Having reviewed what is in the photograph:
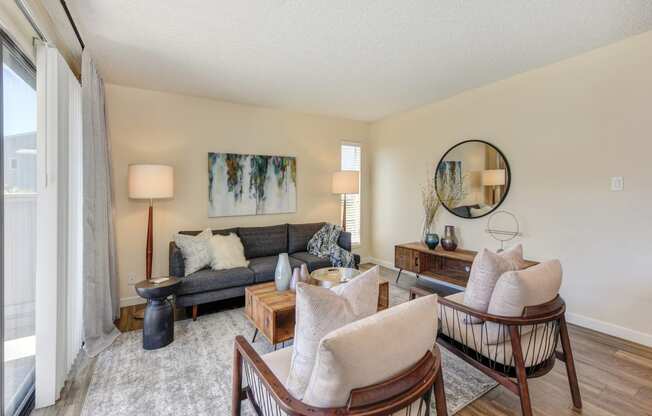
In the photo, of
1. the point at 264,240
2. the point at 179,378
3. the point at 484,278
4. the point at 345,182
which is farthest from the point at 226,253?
the point at 484,278

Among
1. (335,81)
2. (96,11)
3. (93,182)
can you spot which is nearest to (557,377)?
(335,81)

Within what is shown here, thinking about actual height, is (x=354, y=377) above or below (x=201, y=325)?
above

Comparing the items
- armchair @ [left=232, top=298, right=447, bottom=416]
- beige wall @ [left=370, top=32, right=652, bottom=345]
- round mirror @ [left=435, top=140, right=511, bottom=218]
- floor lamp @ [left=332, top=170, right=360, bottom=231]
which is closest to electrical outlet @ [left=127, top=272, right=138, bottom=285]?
floor lamp @ [left=332, top=170, right=360, bottom=231]

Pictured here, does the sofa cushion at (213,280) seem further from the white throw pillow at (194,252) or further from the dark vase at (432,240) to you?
the dark vase at (432,240)

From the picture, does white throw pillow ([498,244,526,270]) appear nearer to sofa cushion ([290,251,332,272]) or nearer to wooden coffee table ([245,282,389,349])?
wooden coffee table ([245,282,389,349])

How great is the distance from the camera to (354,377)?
2.98ft

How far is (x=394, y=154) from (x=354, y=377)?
4.39 meters

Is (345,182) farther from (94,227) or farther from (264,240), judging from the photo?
(94,227)

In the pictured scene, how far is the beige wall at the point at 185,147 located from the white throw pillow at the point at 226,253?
60 centimetres

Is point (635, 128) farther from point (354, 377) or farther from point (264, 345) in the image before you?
point (264, 345)

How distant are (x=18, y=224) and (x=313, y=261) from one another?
2.65 m

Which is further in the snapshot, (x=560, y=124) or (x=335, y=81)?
(x=335, y=81)

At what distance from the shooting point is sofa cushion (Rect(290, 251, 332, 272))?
3.70m

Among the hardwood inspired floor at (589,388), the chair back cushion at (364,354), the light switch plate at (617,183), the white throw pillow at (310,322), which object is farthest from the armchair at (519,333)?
the light switch plate at (617,183)
